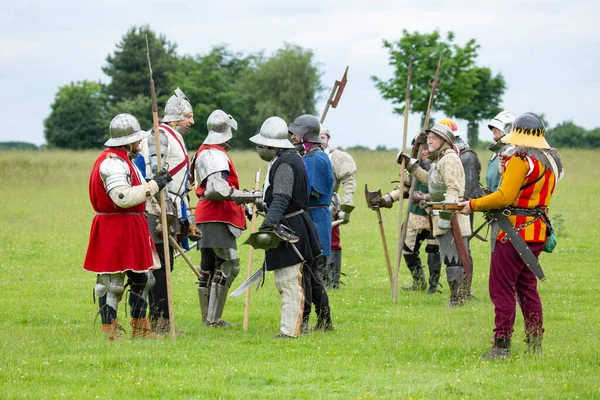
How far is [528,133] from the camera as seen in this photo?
24.6 ft

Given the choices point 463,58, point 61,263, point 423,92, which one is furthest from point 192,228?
point 463,58

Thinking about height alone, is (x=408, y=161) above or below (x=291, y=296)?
above

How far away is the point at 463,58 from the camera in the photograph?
57156mm

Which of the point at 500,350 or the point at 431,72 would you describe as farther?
the point at 431,72

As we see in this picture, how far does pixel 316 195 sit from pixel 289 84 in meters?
72.4

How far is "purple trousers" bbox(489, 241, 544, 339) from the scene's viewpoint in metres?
7.48

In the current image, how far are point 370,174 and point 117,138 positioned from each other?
2849 centimetres

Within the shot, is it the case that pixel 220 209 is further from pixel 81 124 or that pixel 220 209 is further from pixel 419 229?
pixel 81 124

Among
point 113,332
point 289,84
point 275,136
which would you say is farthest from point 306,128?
point 289,84

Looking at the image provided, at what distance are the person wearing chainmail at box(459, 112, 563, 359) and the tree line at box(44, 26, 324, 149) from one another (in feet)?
212

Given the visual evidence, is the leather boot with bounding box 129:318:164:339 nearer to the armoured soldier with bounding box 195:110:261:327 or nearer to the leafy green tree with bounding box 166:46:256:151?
the armoured soldier with bounding box 195:110:261:327

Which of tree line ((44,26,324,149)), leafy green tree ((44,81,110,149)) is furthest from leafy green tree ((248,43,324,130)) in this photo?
leafy green tree ((44,81,110,149))

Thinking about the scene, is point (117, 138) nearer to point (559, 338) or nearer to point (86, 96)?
point (559, 338)

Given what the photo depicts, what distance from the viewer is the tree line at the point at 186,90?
75.2m
